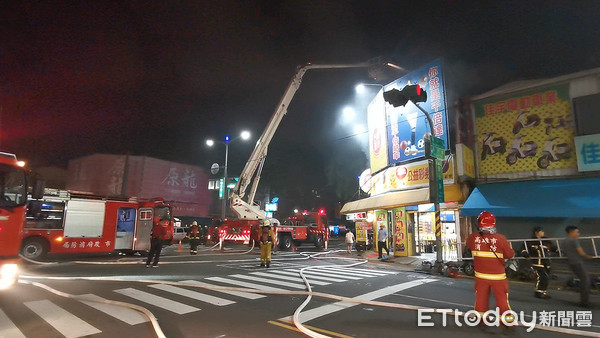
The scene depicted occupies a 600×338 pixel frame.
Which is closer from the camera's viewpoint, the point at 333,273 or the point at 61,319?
the point at 61,319

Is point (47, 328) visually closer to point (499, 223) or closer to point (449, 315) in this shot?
point (449, 315)

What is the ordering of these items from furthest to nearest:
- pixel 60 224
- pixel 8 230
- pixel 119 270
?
pixel 60 224 < pixel 119 270 < pixel 8 230

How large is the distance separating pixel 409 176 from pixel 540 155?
15.9ft

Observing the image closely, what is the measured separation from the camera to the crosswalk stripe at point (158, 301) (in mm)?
6177

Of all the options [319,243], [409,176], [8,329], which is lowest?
[8,329]

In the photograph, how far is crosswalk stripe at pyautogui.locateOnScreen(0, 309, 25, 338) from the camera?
4.76m

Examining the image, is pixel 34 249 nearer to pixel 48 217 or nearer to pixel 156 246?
pixel 48 217

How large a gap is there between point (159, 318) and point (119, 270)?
6.51 m

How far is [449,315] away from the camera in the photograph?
19.4ft

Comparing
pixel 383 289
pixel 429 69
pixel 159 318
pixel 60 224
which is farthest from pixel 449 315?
pixel 60 224

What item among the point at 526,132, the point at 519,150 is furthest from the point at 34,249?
the point at 526,132

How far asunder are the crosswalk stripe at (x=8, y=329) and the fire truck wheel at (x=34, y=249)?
9251 mm

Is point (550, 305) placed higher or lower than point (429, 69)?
lower

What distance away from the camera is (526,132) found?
12500 millimetres
